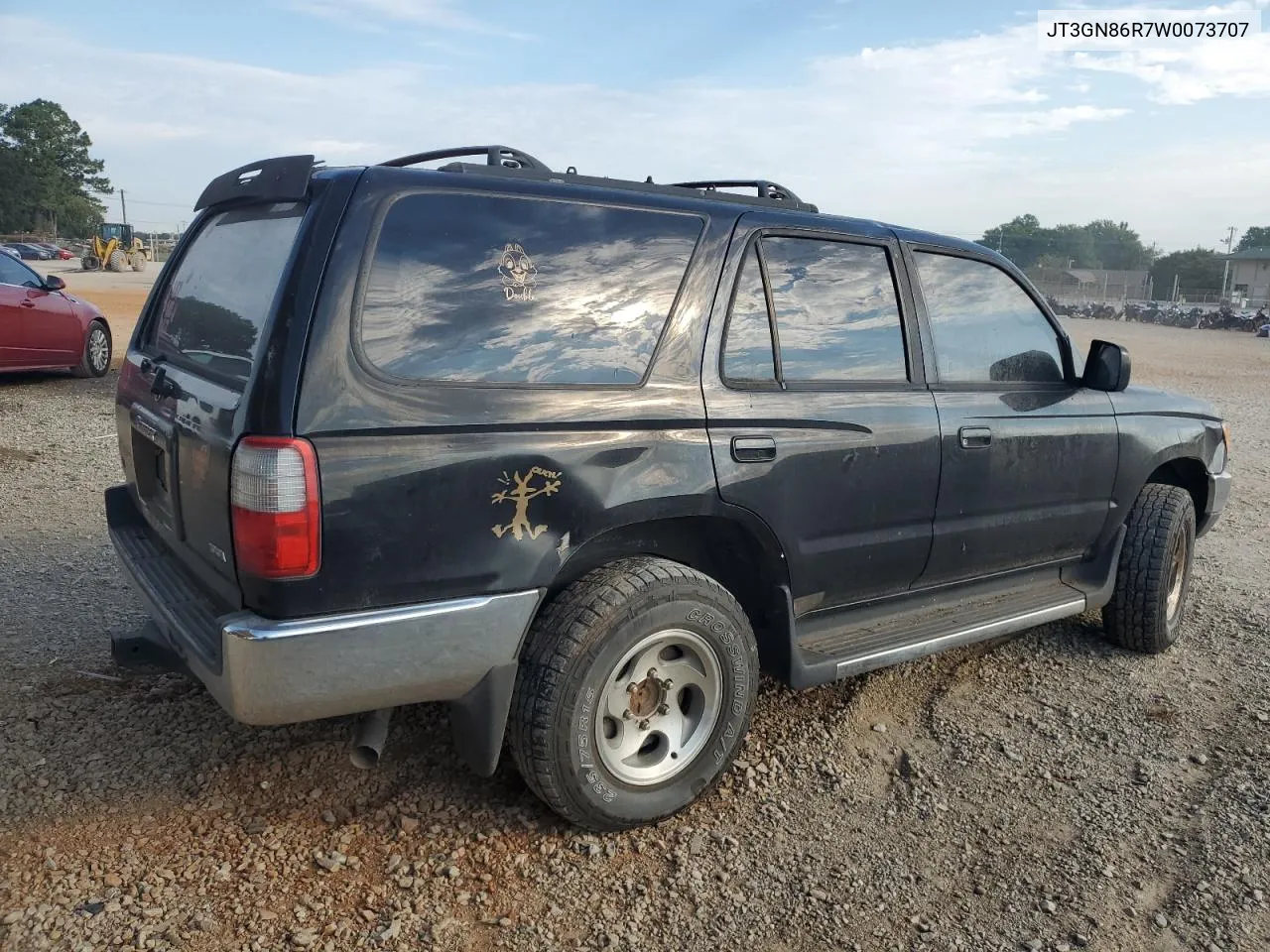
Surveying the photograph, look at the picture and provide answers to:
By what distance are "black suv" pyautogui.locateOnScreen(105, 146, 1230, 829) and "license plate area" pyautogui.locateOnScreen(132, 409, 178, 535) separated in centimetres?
2

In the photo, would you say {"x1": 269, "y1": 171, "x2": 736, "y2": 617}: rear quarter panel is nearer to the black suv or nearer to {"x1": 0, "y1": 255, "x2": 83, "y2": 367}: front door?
the black suv

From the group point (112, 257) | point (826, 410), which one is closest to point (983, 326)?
point (826, 410)

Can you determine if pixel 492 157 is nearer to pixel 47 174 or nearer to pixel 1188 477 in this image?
pixel 1188 477

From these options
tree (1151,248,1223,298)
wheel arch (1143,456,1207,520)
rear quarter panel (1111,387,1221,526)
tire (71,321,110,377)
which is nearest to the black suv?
rear quarter panel (1111,387,1221,526)

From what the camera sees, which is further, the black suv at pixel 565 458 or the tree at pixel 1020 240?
the tree at pixel 1020 240

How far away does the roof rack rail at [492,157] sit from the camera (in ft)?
9.75

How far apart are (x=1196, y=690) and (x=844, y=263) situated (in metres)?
2.44

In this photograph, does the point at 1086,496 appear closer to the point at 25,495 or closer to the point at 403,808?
the point at 403,808

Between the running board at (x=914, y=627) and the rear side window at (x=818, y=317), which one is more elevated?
the rear side window at (x=818, y=317)

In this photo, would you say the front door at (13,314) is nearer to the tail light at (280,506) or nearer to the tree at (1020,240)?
the tail light at (280,506)

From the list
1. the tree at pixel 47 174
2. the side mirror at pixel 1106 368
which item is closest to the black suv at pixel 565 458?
the side mirror at pixel 1106 368

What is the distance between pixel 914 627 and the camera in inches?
142

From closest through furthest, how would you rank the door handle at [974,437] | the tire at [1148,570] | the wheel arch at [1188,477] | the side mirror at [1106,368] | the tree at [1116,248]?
1. the door handle at [974,437]
2. the side mirror at [1106,368]
3. the tire at [1148,570]
4. the wheel arch at [1188,477]
5. the tree at [1116,248]

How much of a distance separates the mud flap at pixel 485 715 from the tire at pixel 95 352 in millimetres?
10102
